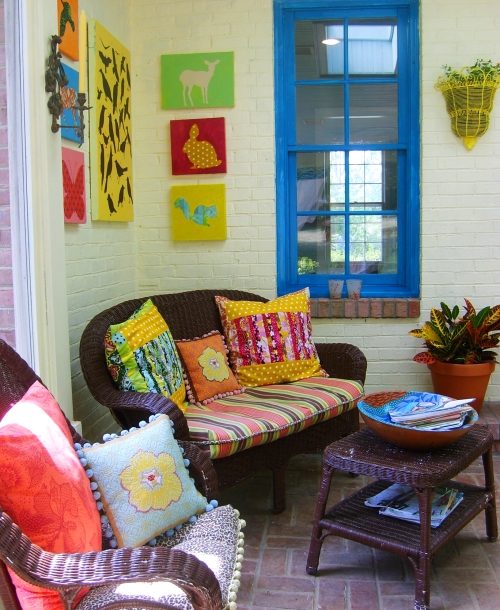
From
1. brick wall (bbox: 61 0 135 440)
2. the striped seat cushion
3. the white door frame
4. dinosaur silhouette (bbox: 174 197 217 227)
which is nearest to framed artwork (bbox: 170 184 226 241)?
dinosaur silhouette (bbox: 174 197 217 227)

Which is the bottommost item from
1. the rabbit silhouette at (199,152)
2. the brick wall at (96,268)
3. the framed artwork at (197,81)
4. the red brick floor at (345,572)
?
the red brick floor at (345,572)

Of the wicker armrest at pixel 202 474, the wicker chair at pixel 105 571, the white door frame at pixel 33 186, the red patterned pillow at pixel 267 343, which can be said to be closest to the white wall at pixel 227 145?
the red patterned pillow at pixel 267 343

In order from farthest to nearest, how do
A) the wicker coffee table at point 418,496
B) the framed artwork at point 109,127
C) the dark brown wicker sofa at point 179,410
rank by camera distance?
the framed artwork at point 109,127 < the dark brown wicker sofa at point 179,410 < the wicker coffee table at point 418,496

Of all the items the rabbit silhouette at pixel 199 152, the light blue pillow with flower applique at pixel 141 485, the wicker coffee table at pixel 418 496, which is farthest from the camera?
the rabbit silhouette at pixel 199 152

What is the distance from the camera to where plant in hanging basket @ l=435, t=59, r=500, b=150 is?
4062mm

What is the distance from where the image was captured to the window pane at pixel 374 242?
448 centimetres

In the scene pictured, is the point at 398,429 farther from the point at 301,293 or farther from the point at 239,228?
the point at 239,228

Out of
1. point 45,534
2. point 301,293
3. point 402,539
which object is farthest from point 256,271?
point 45,534

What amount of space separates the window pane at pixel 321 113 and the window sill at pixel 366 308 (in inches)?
39.4

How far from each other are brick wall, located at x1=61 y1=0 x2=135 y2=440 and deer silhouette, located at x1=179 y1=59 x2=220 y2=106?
338 millimetres

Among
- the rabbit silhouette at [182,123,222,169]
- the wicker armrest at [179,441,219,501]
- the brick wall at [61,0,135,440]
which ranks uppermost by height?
the rabbit silhouette at [182,123,222,169]

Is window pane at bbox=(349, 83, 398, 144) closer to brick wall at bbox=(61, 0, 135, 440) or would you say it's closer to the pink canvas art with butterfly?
brick wall at bbox=(61, 0, 135, 440)

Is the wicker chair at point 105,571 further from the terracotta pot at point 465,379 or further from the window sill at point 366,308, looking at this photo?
the window sill at point 366,308

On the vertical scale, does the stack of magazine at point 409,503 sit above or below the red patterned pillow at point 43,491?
below
